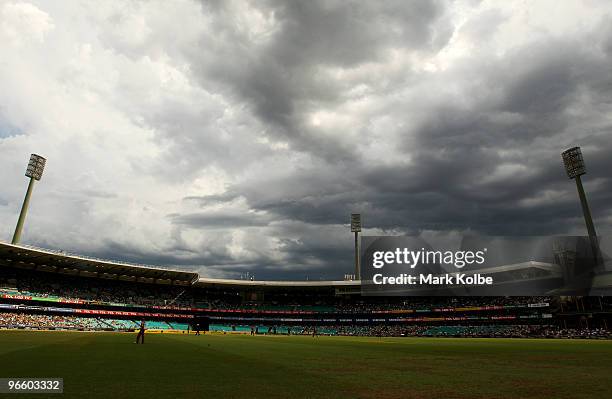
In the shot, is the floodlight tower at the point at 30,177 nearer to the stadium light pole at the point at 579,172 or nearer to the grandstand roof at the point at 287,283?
the grandstand roof at the point at 287,283

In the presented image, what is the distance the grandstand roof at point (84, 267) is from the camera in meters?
68.1

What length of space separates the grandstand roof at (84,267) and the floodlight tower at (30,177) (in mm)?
7172

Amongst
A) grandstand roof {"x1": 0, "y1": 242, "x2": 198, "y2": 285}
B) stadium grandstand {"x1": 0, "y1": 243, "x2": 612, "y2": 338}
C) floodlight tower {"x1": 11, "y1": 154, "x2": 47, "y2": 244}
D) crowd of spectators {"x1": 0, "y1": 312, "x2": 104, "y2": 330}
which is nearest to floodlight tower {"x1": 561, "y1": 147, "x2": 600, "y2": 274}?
stadium grandstand {"x1": 0, "y1": 243, "x2": 612, "y2": 338}

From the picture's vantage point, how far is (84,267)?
79.6m

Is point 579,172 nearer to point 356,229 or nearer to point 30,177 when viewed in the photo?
point 356,229

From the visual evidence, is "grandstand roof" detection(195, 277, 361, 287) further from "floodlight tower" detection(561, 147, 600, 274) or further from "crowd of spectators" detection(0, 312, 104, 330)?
"floodlight tower" detection(561, 147, 600, 274)

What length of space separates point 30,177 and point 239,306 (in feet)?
175

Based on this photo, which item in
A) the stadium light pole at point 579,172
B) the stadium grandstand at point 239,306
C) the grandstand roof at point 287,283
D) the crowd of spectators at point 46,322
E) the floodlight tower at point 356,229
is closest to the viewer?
the crowd of spectators at point 46,322

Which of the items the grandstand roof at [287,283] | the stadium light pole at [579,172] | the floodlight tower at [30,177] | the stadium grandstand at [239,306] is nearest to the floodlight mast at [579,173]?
the stadium light pole at [579,172]

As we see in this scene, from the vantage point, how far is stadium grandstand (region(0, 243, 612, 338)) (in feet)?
222

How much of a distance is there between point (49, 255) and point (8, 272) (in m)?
10.7

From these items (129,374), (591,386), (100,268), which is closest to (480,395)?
(591,386)

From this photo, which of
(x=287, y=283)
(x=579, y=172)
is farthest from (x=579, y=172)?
(x=287, y=283)

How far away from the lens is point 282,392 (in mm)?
9953
